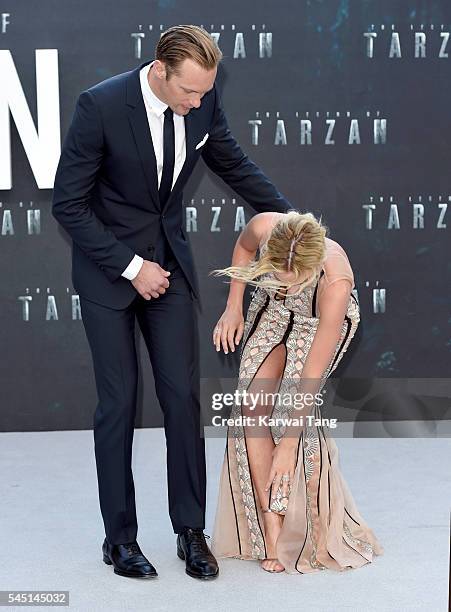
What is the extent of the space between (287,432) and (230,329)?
14.5 inches

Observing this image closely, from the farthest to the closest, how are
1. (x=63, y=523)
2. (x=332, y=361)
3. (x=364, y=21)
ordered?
(x=364, y=21) < (x=63, y=523) < (x=332, y=361)

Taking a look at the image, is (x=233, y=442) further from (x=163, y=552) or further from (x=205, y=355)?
(x=205, y=355)

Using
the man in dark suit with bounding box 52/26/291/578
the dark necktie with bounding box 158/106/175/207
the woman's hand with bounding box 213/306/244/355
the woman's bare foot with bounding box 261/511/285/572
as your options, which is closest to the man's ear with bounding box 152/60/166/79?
the man in dark suit with bounding box 52/26/291/578

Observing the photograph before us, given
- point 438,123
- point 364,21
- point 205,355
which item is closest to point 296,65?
point 364,21

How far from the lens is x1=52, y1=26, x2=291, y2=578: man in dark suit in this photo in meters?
2.46

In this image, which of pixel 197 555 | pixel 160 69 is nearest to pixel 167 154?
pixel 160 69

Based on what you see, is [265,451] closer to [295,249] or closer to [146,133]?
[295,249]

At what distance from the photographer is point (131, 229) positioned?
2584mm

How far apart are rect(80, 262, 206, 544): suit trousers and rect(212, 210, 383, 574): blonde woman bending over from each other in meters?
0.12

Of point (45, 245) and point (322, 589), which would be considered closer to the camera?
point (322, 589)

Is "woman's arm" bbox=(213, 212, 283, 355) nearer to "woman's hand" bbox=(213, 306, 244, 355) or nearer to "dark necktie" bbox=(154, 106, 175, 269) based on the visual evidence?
"woman's hand" bbox=(213, 306, 244, 355)

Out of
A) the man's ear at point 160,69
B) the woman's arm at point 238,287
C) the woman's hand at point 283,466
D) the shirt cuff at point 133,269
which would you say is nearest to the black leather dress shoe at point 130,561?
the woman's hand at point 283,466

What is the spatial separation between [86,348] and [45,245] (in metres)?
0.44

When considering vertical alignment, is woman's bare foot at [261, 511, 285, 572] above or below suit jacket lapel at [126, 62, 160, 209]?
below
